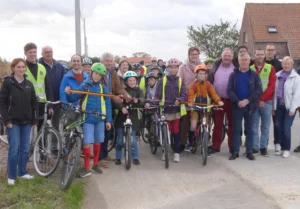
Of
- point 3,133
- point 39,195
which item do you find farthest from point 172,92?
point 3,133

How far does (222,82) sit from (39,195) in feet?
13.5

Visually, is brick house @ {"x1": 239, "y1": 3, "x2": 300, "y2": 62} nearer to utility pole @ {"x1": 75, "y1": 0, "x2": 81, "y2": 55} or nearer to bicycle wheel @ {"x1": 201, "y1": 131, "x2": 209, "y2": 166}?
utility pole @ {"x1": 75, "y1": 0, "x2": 81, "y2": 55}

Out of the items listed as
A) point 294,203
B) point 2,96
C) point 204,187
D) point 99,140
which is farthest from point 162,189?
point 2,96

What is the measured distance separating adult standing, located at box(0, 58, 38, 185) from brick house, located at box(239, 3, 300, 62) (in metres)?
36.8

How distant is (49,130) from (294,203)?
384cm

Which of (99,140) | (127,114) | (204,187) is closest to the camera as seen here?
(204,187)

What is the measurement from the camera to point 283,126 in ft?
26.5

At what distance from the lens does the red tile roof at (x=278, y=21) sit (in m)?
41.6

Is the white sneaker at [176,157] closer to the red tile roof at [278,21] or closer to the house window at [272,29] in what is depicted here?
the red tile roof at [278,21]

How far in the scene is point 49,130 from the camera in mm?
6496

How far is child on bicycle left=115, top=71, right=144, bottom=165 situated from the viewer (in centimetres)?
729

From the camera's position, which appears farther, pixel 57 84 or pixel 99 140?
pixel 57 84

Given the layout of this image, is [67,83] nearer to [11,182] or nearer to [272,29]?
[11,182]

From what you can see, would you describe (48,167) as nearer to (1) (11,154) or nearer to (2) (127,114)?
(1) (11,154)
